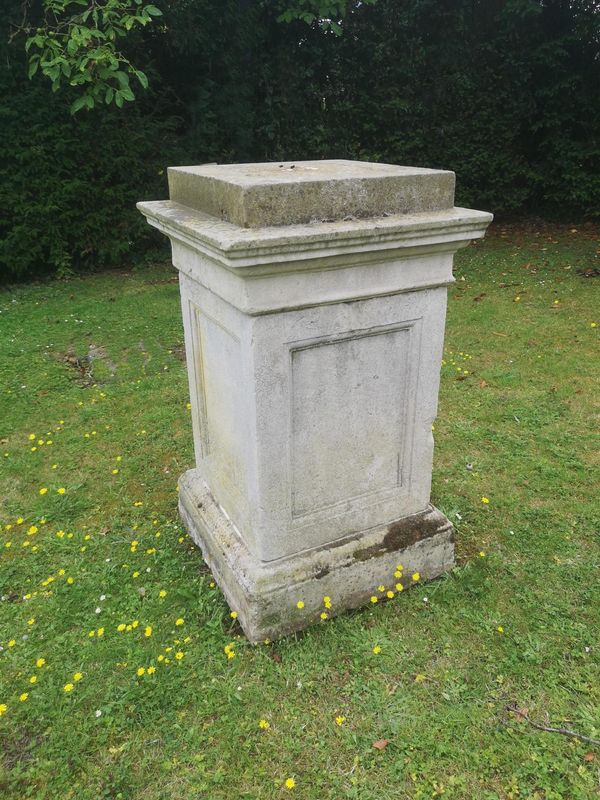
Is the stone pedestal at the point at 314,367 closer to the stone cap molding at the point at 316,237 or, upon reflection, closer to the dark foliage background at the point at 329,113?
the stone cap molding at the point at 316,237

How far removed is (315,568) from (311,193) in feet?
5.08

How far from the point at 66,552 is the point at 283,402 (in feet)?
5.60

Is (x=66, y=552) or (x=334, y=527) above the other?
(x=334, y=527)

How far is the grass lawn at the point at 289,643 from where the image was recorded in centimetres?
215

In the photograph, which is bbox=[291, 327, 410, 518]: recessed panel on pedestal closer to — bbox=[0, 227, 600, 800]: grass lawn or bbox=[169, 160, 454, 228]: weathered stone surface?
bbox=[169, 160, 454, 228]: weathered stone surface

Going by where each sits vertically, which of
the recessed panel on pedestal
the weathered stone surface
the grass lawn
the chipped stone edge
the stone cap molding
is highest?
the weathered stone surface

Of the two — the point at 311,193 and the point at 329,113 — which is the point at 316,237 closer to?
the point at 311,193

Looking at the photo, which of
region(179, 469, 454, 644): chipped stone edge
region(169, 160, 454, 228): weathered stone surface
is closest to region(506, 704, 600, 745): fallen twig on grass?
region(179, 469, 454, 644): chipped stone edge

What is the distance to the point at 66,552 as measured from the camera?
10.7 ft

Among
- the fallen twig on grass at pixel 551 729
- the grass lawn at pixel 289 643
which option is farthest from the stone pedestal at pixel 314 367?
the fallen twig on grass at pixel 551 729

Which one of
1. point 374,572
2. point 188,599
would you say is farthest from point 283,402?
point 188,599

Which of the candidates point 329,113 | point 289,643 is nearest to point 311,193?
point 289,643

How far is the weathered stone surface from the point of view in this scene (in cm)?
210

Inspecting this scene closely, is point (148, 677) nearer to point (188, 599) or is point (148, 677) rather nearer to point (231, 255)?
point (188, 599)
